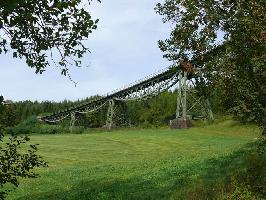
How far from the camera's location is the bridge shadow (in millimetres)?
15621

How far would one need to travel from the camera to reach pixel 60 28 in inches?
356

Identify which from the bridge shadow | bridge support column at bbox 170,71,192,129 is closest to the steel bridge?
bridge support column at bbox 170,71,192,129

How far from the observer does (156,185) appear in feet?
56.2

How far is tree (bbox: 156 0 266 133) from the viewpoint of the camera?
1064cm

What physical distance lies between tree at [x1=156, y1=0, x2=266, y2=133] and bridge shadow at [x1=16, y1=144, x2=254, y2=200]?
3.35 metres

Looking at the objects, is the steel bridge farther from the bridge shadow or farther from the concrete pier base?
the bridge shadow

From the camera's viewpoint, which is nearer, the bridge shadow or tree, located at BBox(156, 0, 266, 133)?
tree, located at BBox(156, 0, 266, 133)

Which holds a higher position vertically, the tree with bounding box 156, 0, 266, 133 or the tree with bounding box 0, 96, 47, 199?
the tree with bounding box 156, 0, 266, 133

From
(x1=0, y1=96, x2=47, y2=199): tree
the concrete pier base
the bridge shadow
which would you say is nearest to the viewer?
(x1=0, y1=96, x2=47, y2=199): tree

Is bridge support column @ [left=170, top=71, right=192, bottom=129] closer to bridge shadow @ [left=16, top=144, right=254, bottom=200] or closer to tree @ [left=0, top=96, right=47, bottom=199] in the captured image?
bridge shadow @ [left=16, top=144, right=254, bottom=200]

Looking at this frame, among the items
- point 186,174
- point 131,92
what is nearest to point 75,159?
point 186,174

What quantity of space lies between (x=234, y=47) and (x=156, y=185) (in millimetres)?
7709

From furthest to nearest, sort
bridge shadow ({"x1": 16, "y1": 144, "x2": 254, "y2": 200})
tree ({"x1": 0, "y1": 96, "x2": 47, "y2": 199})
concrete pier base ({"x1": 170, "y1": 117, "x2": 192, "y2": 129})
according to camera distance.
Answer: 1. concrete pier base ({"x1": 170, "y1": 117, "x2": 192, "y2": 129})
2. bridge shadow ({"x1": 16, "y1": 144, "x2": 254, "y2": 200})
3. tree ({"x1": 0, "y1": 96, "x2": 47, "y2": 199})

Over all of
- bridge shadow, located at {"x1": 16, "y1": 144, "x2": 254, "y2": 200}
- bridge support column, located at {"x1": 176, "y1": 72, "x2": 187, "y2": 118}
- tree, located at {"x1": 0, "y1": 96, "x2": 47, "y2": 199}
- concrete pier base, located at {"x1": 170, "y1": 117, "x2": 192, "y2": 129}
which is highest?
bridge support column, located at {"x1": 176, "y1": 72, "x2": 187, "y2": 118}
